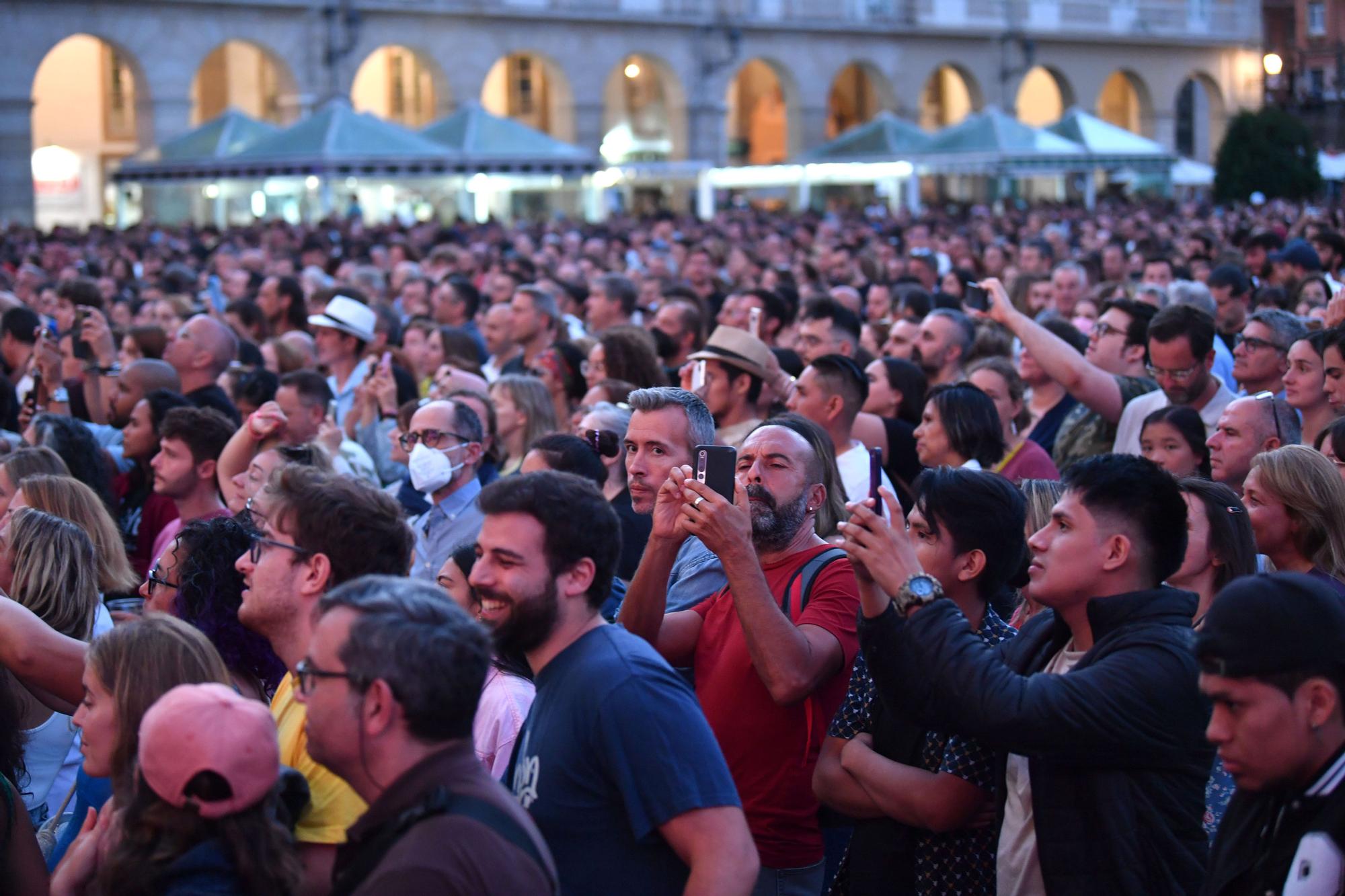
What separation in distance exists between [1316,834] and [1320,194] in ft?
112

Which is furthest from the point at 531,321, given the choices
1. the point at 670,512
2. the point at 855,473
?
the point at 670,512

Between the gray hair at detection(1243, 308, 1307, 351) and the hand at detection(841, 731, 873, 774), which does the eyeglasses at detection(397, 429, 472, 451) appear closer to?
the hand at detection(841, 731, 873, 774)

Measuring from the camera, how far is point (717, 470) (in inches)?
147

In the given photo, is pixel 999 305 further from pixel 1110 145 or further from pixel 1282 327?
pixel 1110 145

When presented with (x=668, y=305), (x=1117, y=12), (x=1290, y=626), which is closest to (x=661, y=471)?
(x=1290, y=626)

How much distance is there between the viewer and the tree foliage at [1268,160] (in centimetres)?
3228

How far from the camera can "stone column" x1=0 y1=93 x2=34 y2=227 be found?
32281 mm

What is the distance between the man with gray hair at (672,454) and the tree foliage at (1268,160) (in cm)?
3042

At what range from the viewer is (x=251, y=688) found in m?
4.00

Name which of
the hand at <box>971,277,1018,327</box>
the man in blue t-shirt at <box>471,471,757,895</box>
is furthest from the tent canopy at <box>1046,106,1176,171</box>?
the man in blue t-shirt at <box>471,471,757,895</box>

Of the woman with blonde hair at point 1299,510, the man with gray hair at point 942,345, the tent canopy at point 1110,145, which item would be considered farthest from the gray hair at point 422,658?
the tent canopy at point 1110,145

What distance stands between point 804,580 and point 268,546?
4.54 ft

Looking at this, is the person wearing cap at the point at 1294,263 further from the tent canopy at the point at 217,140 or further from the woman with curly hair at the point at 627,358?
the tent canopy at the point at 217,140

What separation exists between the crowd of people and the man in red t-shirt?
10 millimetres
